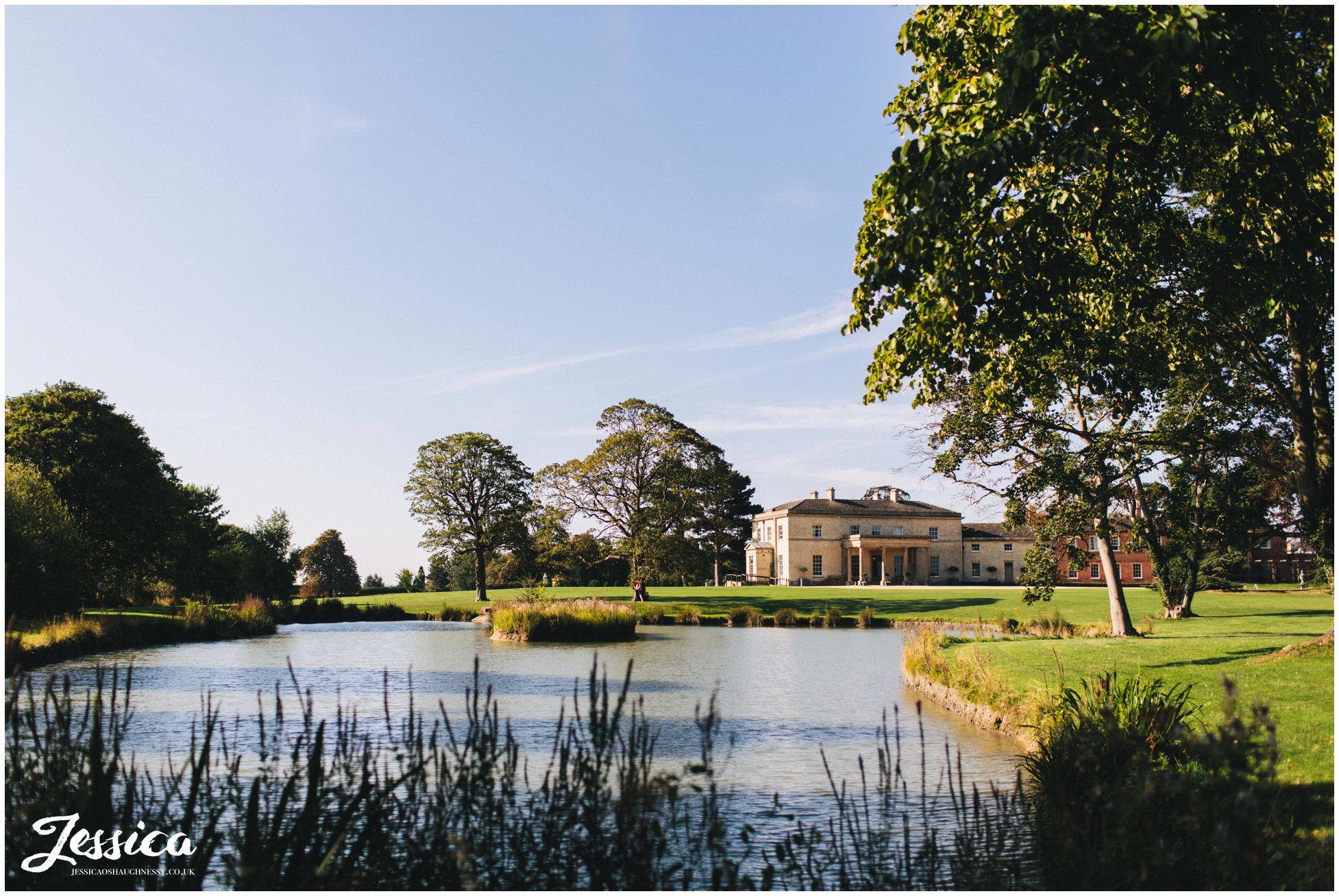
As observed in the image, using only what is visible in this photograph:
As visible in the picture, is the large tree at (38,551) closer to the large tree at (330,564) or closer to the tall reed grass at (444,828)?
the tall reed grass at (444,828)

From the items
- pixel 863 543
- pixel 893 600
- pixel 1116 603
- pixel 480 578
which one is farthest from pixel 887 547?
pixel 1116 603

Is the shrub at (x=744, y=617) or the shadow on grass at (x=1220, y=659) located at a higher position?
the shadow on grass at (x=1220, y=659)

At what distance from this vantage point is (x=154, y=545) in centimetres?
3456

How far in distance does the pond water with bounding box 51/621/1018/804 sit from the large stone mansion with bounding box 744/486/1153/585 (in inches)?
1604

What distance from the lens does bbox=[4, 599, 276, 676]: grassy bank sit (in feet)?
73.5

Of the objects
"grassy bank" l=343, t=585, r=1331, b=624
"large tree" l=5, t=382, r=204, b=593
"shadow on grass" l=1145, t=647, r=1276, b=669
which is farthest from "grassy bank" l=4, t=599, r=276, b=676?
"shadow on grass" l=1145, t=647, r=1276, b=669

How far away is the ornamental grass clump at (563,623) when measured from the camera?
31.5 m

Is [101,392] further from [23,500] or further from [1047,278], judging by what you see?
[1047,278]

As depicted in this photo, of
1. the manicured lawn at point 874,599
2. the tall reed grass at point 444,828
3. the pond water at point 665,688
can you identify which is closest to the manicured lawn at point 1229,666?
the pond water at point 665,688

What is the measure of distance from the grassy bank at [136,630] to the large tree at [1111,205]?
53.3 ft

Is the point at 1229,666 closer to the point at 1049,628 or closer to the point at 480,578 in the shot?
the point at 1049,628

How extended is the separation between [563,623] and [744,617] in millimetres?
12107

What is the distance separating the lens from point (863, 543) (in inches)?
2908

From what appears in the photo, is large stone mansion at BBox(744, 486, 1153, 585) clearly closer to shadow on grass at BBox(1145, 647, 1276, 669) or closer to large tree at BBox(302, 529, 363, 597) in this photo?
large tree at BBox(302, 529, 363, 597)
